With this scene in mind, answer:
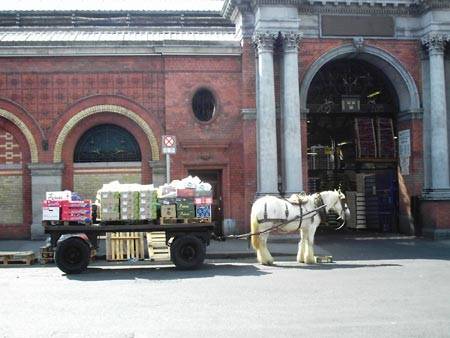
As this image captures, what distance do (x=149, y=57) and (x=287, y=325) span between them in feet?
44.9

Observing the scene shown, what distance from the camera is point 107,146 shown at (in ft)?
64.7

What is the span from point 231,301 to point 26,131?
1229cm

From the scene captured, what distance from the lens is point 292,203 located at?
14.3 m

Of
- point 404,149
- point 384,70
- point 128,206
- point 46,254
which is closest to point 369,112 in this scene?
point 384,70

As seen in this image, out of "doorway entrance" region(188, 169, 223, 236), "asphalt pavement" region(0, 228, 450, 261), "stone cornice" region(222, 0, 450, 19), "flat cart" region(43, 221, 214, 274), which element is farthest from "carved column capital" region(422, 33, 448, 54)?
"flat cart" region(43, 221, 214, 274)

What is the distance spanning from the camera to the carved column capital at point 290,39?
18703 mm

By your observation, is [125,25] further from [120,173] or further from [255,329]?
[255,329]

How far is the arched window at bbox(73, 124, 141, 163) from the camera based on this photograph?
19625 mm

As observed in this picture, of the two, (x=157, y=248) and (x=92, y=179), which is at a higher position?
(x=92, y=179)

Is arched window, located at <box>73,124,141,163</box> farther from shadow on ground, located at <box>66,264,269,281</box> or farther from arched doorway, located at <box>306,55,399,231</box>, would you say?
shadow on ground, located at <box>66,264,269,281</box>

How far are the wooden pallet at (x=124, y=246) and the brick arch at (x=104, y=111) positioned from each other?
506cm

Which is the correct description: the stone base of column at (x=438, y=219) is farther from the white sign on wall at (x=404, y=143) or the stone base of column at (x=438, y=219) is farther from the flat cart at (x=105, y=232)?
the flat cart at (x=105, y=232)

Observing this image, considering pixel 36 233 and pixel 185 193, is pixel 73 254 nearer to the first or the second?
pixel 185 193

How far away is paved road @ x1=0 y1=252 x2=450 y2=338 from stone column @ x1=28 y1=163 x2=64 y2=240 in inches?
221
